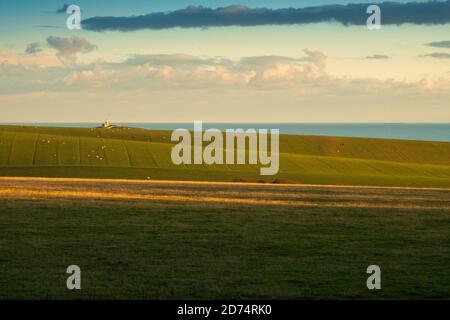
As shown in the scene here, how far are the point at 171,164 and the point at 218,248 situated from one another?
75779 mm

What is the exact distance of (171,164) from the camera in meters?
102

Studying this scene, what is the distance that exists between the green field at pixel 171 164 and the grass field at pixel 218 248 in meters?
45.8

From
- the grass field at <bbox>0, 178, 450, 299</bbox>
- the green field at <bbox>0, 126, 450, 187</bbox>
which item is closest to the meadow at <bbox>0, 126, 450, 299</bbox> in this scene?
the grass field at <bbox>0, 178, 450, 299</bbox>

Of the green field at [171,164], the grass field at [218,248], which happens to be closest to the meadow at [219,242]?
the grass field at [218,248]

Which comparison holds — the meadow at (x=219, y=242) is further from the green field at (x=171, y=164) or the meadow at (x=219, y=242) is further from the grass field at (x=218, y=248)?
the green field at (x=171, y=164)

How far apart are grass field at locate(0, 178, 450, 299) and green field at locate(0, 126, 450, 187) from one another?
45.8 m

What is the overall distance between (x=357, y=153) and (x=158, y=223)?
11785 cm

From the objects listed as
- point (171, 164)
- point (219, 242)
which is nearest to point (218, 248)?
point (219, 242)

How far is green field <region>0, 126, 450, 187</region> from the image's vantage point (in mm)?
90250

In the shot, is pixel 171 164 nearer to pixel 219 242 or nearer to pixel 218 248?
pixel 219 242

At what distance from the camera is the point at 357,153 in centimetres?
14725

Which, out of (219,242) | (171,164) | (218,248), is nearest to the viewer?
(218,248)

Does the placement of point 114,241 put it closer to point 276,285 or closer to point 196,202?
point 276,285
